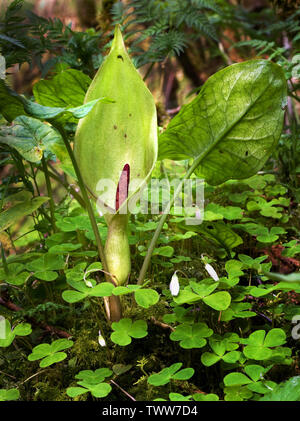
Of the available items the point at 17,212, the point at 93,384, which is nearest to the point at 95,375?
the point at 93,384

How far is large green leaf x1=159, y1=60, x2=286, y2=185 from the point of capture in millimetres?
833

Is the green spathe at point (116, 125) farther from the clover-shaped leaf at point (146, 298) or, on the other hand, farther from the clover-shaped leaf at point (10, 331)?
the clover-shaped leaf at point (10, 331)

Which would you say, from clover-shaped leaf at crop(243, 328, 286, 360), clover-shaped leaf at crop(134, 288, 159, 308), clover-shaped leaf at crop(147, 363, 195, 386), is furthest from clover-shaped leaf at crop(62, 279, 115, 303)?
clover-shaped leaf at crop(243, 328, 286, 360)

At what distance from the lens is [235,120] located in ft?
2.85

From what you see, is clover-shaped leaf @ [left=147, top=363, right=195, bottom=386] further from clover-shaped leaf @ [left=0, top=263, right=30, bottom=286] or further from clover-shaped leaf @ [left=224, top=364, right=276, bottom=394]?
clover-shaped leaf @ [left=0, top=263, right=30, bottom=286]

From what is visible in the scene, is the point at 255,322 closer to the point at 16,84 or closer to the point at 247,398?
the point at 247,398

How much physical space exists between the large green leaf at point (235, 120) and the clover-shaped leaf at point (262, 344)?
0.38 metres

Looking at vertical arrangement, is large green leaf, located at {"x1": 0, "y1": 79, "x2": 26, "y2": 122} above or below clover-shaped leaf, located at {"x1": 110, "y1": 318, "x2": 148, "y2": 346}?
above

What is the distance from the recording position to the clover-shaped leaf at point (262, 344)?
67cm

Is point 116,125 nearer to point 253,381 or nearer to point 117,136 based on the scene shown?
point 117,136

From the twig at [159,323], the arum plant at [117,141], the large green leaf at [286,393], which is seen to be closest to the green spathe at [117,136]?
the arum plant at [117,141]

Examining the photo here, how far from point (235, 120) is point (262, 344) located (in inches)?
18.6

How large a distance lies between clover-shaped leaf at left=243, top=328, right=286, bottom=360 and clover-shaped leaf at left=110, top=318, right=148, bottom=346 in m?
0.19

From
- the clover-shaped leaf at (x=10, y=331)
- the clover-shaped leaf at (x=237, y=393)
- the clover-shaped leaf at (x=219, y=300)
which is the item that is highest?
the clover-shaped leaf at (x=219, y=300)
